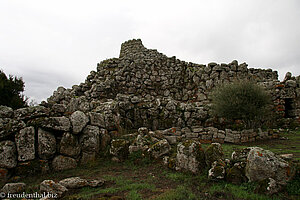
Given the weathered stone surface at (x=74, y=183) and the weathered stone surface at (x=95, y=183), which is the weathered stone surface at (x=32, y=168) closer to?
the weathered stone surface at (x=74, y=183)

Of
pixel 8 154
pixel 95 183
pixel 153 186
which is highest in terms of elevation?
pixel 8 154

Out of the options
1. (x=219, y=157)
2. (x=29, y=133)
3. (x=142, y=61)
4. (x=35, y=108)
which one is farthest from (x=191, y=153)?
(x=142, y=61)

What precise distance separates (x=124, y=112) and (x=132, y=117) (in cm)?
57

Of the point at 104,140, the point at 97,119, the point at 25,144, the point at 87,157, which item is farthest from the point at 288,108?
the point at 25,144

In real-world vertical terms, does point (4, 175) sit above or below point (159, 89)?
below

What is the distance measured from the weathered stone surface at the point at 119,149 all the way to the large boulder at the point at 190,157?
2265 mm

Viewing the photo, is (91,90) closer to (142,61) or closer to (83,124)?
(142,61)

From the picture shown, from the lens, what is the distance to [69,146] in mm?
6211

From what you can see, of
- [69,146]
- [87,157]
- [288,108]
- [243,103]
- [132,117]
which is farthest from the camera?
[288,108]

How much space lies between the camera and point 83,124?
22.0 feet

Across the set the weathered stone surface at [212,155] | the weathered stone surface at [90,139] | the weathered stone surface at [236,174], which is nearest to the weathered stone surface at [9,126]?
the weathered stone surface at [90,139]

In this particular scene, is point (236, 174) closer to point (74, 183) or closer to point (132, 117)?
point (74, 183)

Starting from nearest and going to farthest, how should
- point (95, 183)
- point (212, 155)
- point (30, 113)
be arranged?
point (95, 183) → point (212, 155) → point (30, 113)

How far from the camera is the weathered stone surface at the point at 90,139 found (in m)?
6.58
